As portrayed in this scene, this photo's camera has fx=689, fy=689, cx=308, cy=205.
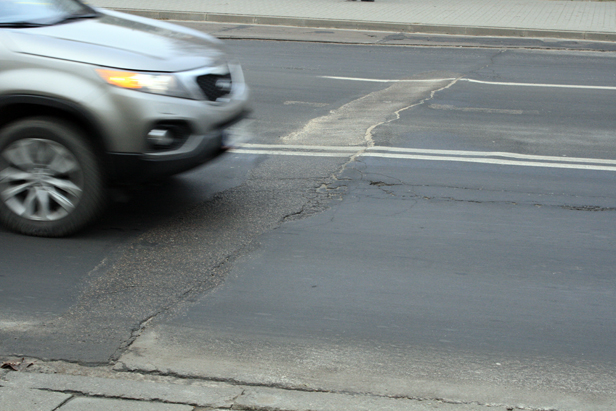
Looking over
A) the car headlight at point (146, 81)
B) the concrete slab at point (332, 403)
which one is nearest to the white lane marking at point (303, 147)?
the car headlight at point (146, 81)

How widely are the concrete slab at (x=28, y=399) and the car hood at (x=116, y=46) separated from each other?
2.42m

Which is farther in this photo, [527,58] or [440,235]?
[527,58]

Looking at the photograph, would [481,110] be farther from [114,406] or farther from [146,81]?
[114,406]

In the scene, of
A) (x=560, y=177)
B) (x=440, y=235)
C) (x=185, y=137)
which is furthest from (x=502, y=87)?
(x=185, y=137)

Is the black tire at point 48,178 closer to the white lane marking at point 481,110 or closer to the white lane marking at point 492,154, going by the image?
the white lane marking at point 492,154

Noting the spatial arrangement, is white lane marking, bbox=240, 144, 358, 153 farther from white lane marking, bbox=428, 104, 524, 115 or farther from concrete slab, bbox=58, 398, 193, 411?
concrete slab, bbox=58, 398, 193, 411

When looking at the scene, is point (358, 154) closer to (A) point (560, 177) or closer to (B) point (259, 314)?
(A) point (560, 177)

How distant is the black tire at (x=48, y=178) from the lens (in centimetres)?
488

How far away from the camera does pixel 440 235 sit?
17.4 ft

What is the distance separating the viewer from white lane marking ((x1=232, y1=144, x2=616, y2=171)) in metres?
7.04

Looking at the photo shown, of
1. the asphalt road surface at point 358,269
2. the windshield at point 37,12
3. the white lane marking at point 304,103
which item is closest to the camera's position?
the asphalt road surface at point 358,269

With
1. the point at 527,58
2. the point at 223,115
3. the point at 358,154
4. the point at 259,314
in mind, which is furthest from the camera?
the point at 527,58

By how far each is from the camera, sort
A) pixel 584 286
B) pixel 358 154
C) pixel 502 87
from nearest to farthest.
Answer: pixel 584 286, pixel 358 154, pixel 502 87

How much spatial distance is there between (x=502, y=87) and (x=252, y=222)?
6.61 meters
